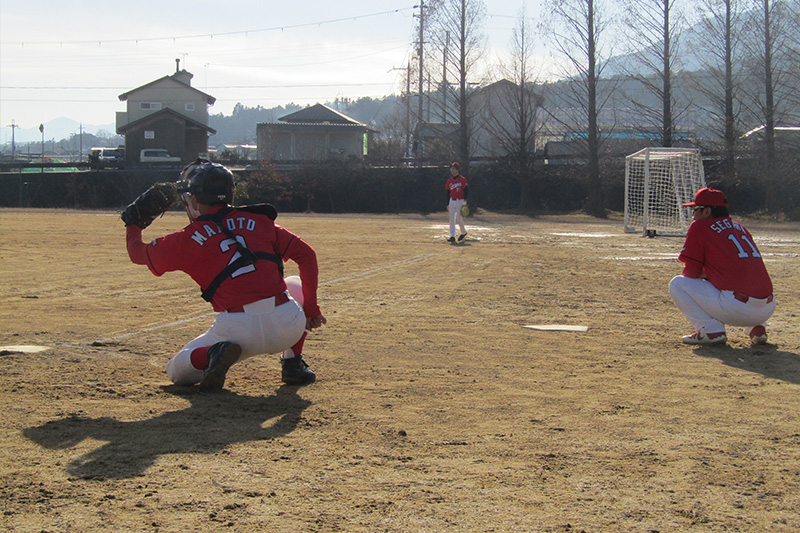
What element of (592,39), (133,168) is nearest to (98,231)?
(133,168)

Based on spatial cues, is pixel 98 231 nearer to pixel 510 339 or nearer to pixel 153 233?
pixel 153 233

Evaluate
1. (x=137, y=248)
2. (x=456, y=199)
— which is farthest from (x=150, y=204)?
(x=456, y=199)

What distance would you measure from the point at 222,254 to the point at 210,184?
52 cm

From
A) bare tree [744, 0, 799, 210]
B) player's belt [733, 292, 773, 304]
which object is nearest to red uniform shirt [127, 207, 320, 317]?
player's belt [733, 292, 773, 304]

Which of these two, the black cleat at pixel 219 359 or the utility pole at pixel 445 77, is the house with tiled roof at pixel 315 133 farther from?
the black cleat at pixel 219 359

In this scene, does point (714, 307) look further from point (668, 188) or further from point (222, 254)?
point (668, 188)

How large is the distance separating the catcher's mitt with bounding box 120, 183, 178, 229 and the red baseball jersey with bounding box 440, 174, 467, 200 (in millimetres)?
14298

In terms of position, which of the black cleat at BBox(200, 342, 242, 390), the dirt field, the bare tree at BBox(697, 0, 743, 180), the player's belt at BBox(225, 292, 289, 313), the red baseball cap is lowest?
the dirt field

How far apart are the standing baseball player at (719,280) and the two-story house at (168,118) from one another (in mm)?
53910

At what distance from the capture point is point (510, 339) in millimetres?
7125

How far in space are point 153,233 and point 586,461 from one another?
1807cm

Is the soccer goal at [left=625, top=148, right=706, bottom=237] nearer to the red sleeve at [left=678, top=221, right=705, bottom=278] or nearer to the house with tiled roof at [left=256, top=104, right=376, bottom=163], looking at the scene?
the red sleeve at [left=678, top=221, right=705, bottom=278]

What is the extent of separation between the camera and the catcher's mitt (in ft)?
16.7

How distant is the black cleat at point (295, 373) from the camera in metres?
5.35
